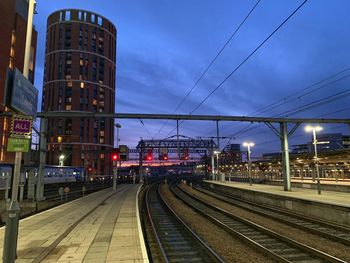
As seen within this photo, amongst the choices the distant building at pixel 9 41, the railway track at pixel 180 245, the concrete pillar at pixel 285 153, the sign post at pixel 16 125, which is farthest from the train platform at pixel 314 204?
the distant building at pixel 9 41

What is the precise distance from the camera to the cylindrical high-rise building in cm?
10206

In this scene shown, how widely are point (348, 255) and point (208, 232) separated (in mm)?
6183

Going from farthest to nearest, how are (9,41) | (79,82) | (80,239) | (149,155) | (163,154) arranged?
1. (79,82)
2. (163,154)
3. (149,155)
4. (9,41)
5. (80,239)

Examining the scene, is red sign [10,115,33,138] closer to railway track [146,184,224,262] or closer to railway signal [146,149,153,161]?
railway track [146,184,224,262]

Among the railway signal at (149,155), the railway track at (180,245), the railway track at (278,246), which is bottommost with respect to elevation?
the railway track at (180,245)

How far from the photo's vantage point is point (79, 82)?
4181 inches

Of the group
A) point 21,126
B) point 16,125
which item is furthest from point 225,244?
point 16,125

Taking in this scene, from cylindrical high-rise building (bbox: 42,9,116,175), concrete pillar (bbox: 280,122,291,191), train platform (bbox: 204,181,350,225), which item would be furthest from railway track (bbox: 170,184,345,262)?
cylindrical high-rise building (bbox: 42,9,116,175)

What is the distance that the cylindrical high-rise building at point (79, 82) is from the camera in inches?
4018

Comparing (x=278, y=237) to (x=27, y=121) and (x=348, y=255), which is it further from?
(x=27, y=121)

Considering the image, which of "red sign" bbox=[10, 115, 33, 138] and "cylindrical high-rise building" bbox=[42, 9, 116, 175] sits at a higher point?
"cylindrical high-rise building" bbox=[42, 9, 116, 175]

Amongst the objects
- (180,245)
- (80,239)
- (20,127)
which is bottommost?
(180,245)

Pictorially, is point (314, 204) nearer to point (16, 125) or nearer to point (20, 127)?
point (20, 127)

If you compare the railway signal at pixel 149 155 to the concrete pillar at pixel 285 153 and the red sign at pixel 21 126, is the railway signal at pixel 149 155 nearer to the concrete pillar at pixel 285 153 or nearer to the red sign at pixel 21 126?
the concrete pillar at pixel 285 153
